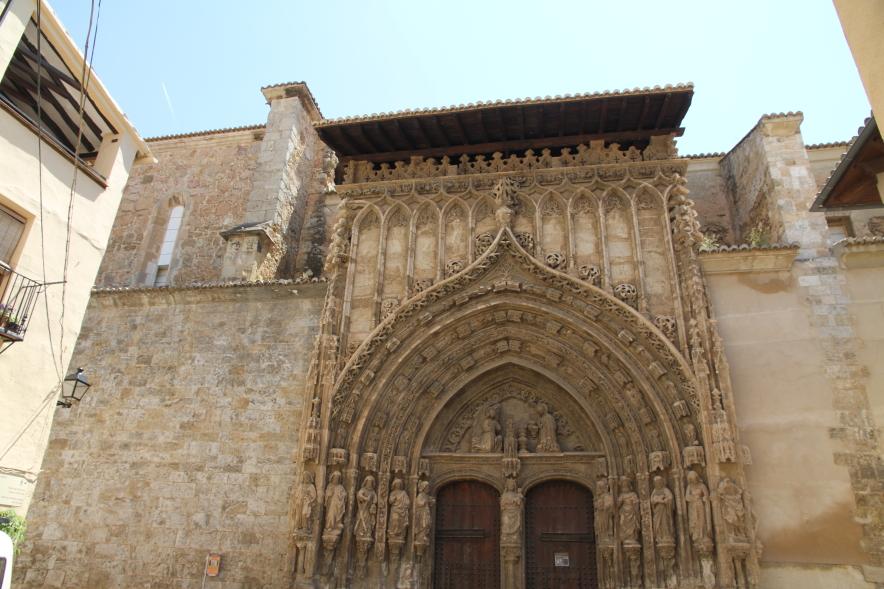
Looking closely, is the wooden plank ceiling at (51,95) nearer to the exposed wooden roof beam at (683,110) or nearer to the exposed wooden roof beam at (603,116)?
the exposed wooden roof beam at (603,116)

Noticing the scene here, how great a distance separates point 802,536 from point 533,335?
13.7ft

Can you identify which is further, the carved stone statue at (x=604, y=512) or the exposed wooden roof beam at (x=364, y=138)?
the exposed wooden roof beam at (x=364, y=138)

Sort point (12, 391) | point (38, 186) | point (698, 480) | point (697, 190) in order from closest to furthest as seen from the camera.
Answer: point (12, 391) → point (38, 186) → point (698, 480) → point (697, 190)

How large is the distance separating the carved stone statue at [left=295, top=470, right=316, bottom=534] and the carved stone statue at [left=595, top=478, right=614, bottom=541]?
3.82 metres

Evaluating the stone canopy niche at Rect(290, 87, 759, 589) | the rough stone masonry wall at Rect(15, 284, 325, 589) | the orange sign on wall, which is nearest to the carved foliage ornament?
the stone canopy niche at Rect(290, 87, 759, 589)


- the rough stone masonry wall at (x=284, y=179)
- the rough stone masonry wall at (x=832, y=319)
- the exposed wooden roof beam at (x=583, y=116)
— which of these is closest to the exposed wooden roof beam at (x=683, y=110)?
the exposed wooden roof beam at (x=583, y=116)

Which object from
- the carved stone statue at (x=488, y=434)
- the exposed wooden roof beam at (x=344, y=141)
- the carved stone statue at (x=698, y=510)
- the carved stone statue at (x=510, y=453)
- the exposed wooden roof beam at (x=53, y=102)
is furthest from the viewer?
the exposed wooden roof beam at (x=344, y=141)

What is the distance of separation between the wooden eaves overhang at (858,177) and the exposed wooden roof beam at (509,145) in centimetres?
446

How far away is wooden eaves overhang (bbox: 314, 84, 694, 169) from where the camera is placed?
10.0 meters

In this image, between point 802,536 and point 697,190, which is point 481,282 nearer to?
point 802,536

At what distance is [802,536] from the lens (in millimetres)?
7719

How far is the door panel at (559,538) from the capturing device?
8789mm

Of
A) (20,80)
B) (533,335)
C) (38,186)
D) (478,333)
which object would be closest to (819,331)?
(533,335)

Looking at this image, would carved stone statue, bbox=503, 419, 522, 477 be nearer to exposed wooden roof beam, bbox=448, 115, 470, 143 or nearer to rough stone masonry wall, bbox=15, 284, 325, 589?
rough stone masonry wall, bbox=15, 284, 325, 589
